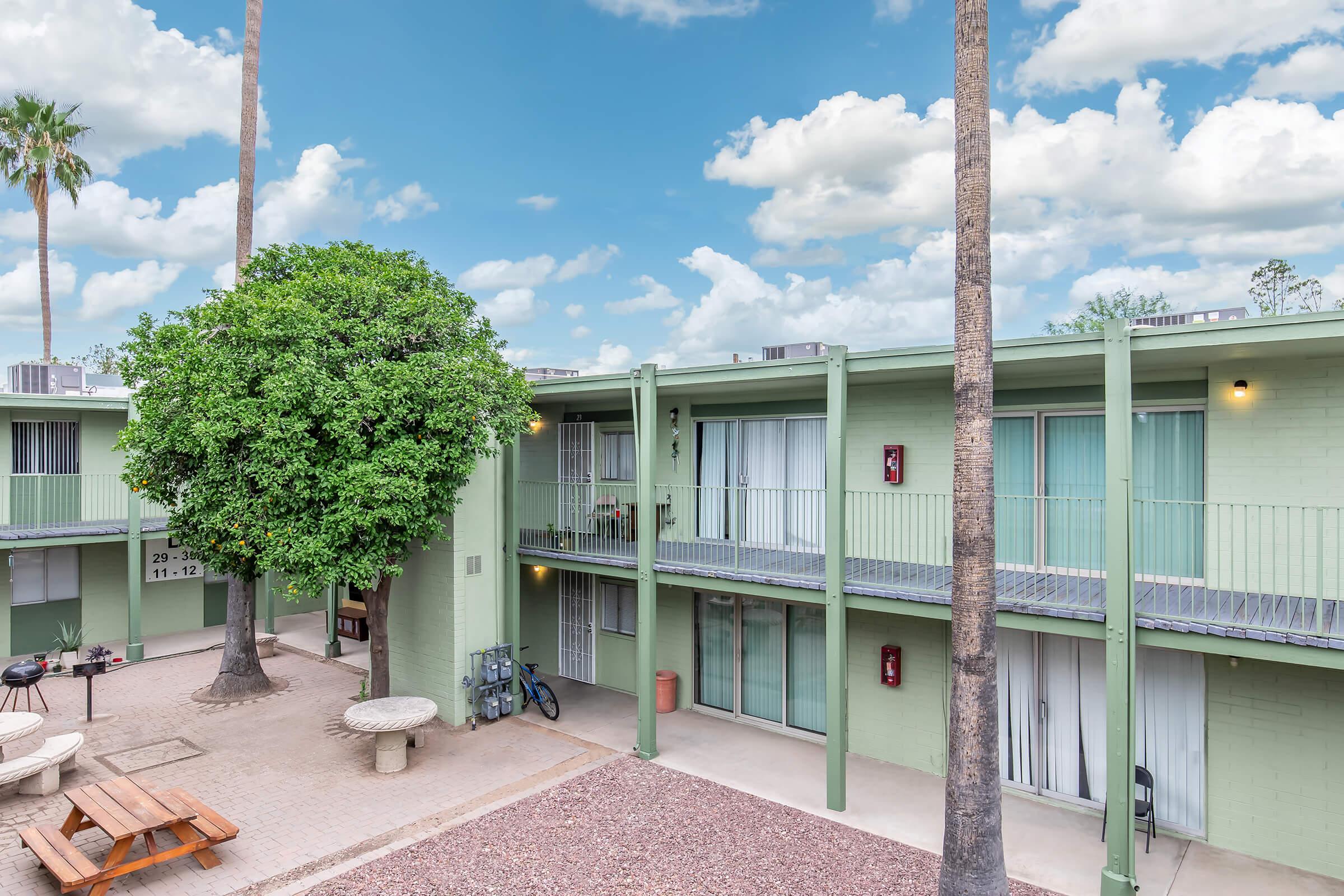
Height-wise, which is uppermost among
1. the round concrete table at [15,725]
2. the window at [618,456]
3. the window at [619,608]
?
the window at [618,456]

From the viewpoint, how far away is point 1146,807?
751 centimetres

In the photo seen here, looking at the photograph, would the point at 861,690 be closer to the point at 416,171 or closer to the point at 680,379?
the point at 680,379

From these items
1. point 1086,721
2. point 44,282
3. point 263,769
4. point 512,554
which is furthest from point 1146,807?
point 44,282

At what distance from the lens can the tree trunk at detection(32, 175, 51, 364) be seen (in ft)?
68.3

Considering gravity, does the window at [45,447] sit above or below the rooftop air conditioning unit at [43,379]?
below

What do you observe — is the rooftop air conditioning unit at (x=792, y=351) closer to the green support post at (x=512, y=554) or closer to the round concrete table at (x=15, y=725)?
the green support post at (x=512, y=554)

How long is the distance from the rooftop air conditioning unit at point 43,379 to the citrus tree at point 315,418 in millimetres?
8079

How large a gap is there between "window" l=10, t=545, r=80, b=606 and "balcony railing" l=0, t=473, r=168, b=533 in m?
0.87

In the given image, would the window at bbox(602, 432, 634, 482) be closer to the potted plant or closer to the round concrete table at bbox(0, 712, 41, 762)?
the round concrete table at bbox(0, 712, 41, 762)

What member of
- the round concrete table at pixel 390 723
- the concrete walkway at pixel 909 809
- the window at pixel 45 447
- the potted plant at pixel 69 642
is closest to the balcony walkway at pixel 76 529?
the window at pixel 45 447

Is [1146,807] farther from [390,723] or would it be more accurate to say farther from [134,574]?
[134,574]

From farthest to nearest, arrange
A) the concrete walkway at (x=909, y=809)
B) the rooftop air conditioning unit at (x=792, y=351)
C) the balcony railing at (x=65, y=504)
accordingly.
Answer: the balcony railing at (x=65, y=504)
the rooftop air conditioning unit at (x=792, y=351)
the concrete walkway at (x=909, y=809)

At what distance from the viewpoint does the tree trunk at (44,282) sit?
68.3ft

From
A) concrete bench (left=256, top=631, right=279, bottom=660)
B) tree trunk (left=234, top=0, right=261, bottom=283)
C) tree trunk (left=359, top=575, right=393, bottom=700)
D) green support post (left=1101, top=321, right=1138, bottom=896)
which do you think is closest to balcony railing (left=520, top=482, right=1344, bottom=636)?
green support post (left=1101, top=321, right=1138, bottom=896)
